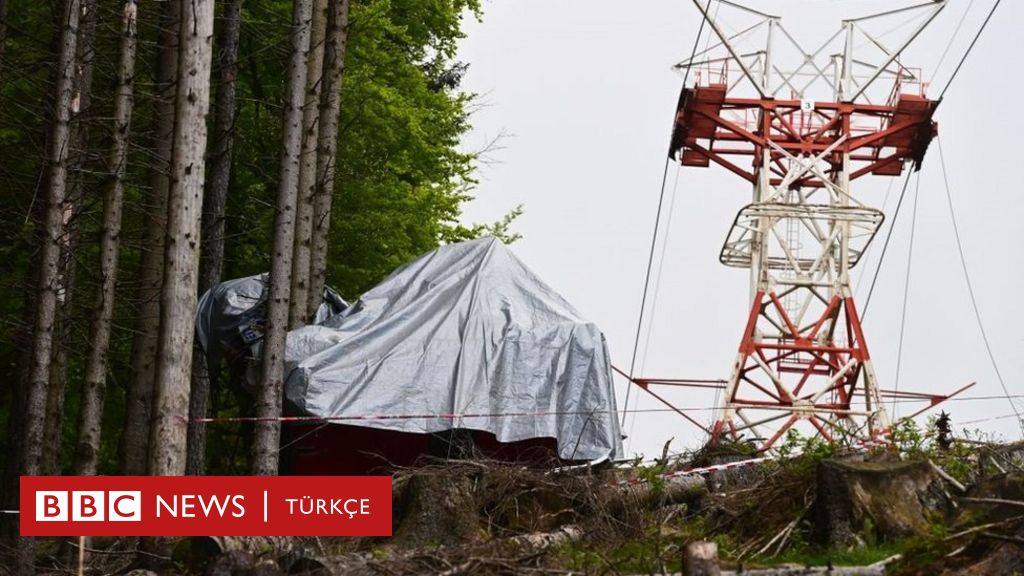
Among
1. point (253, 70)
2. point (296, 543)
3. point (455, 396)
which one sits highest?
point (253, 70)

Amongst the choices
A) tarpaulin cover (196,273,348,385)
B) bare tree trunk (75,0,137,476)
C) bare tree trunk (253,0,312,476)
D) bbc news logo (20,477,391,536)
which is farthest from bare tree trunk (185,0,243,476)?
bbc news logo (20,477,391,536)

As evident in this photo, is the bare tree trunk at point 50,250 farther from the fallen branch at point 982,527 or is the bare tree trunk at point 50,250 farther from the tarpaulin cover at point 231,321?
the fallen branch at point 982,527

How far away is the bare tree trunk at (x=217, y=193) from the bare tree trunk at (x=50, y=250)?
10.0ft

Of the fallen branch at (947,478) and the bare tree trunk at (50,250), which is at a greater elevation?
the bare tree trunk at (50,250)

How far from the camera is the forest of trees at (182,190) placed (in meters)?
16.0

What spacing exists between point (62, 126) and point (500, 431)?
19.1 ft

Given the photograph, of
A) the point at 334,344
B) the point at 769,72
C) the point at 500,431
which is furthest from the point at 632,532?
the point at 769,72

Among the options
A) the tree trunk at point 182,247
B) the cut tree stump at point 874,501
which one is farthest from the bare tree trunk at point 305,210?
the cut tree stump at point 874,501

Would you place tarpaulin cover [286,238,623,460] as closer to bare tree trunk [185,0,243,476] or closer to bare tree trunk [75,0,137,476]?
bare tree trunk [75,0,137,476]

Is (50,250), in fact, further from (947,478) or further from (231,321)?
(947,478)

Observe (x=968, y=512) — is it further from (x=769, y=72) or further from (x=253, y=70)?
(x=769, y=72)

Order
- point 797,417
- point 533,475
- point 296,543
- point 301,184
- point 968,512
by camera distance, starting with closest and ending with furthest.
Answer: point 968,512 → point 296,543 → point 533,475 → point 301,184 → point 797,417

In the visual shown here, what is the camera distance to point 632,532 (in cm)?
1330

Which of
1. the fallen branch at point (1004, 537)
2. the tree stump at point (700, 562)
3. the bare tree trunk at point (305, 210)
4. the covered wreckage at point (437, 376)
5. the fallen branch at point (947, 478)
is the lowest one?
the tree stump at point (700, 562)
